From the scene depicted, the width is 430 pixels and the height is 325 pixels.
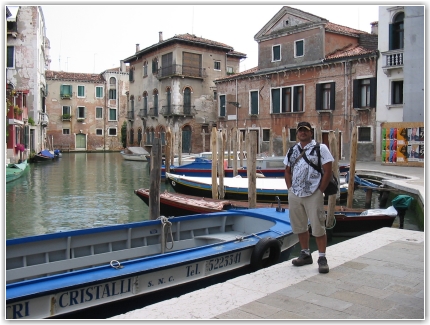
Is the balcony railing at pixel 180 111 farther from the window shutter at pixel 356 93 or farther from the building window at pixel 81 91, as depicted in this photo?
the building window at pixel 81 91

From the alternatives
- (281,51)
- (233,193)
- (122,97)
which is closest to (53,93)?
(122,97)

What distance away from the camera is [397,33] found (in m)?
18.7

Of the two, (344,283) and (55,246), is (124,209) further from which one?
(344,283)

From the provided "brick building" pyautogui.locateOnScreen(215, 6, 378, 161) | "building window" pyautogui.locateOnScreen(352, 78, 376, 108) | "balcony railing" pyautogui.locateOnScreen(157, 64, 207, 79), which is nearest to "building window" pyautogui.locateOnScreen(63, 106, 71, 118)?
"balcony railing" pyautogui.locateOnScreen(157, 64, 207, 79)

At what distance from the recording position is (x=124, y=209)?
40.0 ft

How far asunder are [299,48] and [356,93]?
13.6ft

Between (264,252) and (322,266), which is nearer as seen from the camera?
(322,266)

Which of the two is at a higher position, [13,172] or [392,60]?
[392,60]

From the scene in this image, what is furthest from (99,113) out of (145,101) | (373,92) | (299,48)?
(373,92)

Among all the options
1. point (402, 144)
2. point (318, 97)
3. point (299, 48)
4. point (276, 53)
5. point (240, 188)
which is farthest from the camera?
point (276, 53)

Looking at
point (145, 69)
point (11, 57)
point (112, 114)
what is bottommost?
point (112, 114)

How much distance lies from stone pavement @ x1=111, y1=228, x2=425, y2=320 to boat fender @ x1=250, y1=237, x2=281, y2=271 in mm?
710

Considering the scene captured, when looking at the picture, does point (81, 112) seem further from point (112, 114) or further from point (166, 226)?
point (166, 226)

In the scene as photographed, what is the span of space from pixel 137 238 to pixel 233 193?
21.1ft
